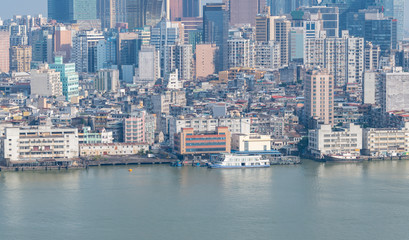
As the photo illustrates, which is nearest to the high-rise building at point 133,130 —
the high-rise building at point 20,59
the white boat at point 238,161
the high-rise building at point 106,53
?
the white boat at point 238,161

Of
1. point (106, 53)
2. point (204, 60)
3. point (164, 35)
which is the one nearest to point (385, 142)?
point (204, 60)

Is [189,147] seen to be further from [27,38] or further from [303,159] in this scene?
[27,38]

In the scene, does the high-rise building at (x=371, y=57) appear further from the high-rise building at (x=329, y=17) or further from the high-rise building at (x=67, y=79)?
the high-rise building at (x=67, y=79)

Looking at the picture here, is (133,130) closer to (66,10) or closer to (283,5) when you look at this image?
(66,10)

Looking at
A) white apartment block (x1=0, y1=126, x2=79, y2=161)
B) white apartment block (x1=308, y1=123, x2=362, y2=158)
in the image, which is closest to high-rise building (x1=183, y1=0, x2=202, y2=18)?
white apartment block (x1=308, y1=123, x2=362, y2=158)

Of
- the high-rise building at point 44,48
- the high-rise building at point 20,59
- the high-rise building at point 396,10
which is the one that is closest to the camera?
the high-rise building at point 20,59
